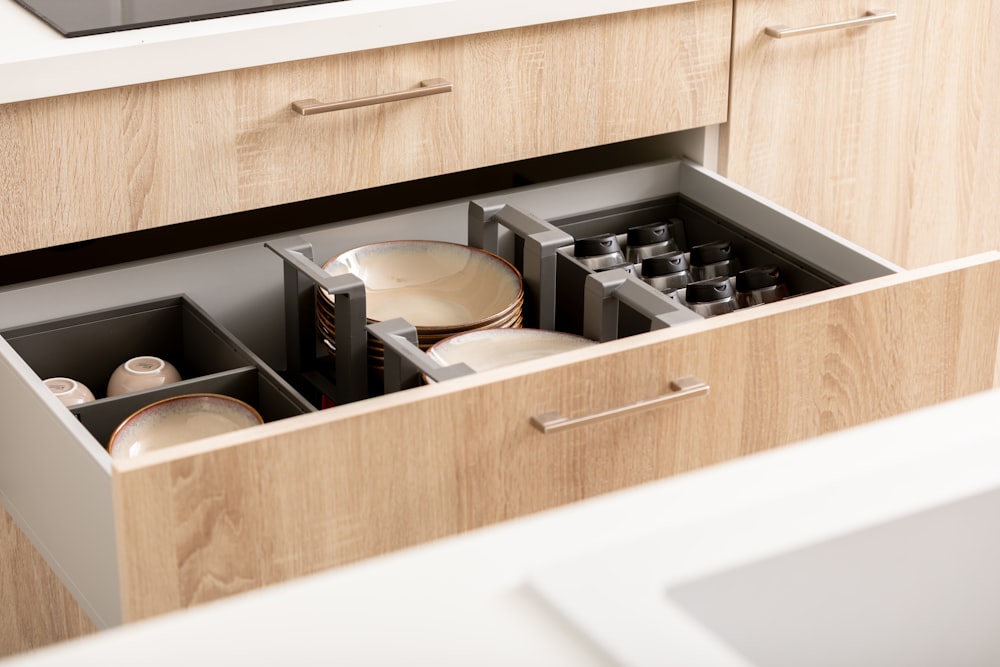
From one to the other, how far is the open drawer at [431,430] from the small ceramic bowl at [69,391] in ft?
0.18

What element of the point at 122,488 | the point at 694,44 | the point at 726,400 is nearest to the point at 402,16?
the point at 694,44

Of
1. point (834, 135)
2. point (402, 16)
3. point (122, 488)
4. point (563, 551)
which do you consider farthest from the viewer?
point (834, 135)

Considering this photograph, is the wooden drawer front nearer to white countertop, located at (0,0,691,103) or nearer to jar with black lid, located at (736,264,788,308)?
white countertop, located at (0,0,691,103)

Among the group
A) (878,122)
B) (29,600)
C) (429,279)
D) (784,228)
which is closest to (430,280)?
(429,279)

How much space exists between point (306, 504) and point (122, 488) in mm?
142

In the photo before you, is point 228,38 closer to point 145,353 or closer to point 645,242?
point 145,353

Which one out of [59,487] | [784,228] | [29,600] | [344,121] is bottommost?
[29,600]

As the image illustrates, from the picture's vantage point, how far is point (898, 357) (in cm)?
123

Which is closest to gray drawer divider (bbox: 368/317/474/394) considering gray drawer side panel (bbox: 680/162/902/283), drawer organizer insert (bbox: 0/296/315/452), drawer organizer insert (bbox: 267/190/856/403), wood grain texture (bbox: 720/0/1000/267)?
drawer organizer insert (bbox: 267/190/856/403)

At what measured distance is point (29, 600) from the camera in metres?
1.42

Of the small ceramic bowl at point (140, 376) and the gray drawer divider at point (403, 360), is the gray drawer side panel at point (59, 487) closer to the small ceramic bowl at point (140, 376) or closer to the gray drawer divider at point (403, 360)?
the small ceramic bowl at point (140, 376)

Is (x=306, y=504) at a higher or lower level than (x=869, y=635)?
lower

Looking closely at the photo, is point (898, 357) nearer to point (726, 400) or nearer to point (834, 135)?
point (726, 400)

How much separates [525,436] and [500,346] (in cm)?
20
